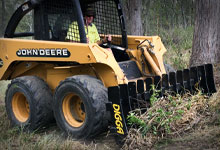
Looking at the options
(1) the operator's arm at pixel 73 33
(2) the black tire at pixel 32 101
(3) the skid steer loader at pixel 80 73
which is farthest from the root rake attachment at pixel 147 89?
(2) the black tire at pixel 32 101

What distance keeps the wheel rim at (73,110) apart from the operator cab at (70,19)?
882 millimetres

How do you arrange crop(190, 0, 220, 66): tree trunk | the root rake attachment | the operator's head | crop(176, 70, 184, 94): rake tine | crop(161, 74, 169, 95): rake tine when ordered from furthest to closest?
crop(190, 0, 220, 66): tree trunk
the operator's head
crop(176, 70, 184, 94): rake tine
crop(161, 74, 169, 95): rake tine
the root rake attachment

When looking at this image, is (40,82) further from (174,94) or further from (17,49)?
(174,94)

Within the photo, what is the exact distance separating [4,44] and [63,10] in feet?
3.98

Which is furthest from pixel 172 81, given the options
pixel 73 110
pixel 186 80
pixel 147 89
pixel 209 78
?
pixel 73 110

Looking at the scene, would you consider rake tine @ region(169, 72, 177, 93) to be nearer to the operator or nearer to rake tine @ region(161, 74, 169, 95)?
rake tine @ region(161, 74, 169, 95)

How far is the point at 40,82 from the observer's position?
504cm

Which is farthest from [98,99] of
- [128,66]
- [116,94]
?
[128,66]

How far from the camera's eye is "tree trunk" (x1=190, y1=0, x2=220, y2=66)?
6.68 metres

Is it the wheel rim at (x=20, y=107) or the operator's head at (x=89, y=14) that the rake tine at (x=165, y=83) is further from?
the wheel rim at (x=20, y=107)

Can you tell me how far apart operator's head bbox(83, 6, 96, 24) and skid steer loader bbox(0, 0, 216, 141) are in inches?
5.0

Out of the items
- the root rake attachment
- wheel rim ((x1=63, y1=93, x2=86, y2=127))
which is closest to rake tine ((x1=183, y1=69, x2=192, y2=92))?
the root rake attachment

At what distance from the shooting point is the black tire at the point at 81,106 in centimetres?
408

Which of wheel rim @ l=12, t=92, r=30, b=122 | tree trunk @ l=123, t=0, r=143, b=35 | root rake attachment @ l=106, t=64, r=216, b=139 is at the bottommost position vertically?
wheel rim @ l=12, t=92, r=30, b=122
